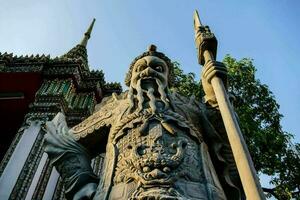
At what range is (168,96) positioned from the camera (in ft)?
13.0

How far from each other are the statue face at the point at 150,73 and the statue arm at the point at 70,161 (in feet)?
2.92

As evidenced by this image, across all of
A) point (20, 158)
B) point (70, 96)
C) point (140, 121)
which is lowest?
point (140, 121)

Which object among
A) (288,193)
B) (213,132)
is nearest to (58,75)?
(288,193)

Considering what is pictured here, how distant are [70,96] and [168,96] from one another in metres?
5.71

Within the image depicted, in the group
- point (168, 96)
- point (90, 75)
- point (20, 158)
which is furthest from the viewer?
point (90, 75)

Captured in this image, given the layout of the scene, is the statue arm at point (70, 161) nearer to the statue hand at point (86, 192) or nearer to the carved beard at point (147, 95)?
the statue hand at point (86, 192)

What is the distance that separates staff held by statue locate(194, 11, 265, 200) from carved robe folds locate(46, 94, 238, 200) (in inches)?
17.2

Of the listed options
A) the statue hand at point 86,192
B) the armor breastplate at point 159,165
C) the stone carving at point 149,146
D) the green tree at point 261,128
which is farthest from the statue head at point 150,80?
the green tree at point 261,128

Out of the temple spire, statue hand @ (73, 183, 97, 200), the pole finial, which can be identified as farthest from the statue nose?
the temple spire

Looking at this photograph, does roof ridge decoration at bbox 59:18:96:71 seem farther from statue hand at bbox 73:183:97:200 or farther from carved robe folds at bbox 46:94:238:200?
statue hand at bbox 73:183:97:200

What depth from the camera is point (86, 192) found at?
10.6ft

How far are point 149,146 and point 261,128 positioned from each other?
6.47 meters

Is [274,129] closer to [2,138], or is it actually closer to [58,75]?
[58,75]

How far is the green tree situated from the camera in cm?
838
